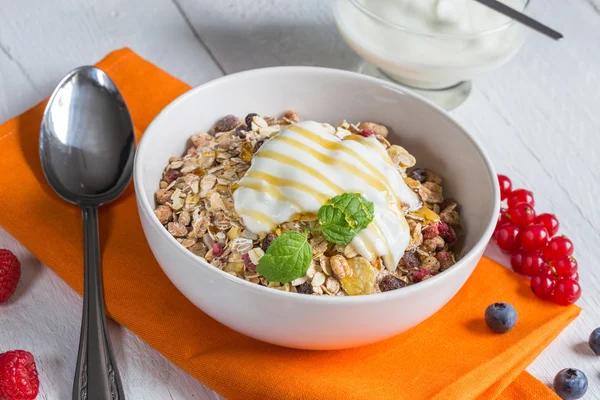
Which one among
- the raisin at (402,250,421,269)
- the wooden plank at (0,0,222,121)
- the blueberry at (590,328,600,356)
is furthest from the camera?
the wooden plank at (0,0,222,121)

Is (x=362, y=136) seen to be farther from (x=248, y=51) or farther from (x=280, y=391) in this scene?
(x=248, y=51)

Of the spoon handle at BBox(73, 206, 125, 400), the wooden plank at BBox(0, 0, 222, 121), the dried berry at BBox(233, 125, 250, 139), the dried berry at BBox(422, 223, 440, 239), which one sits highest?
the dried berry at BBox(422, 223, 440, 239)

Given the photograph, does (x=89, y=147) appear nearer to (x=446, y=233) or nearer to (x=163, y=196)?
(x=163, y=196)

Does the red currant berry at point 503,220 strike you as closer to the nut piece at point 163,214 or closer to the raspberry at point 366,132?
the raspberry at point 366,132

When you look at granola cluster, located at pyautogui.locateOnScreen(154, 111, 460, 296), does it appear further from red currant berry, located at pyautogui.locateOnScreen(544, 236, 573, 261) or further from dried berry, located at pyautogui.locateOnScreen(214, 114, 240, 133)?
red currant berry, located at pyautogui.locateOnScreen(544, 236, 573, 261)

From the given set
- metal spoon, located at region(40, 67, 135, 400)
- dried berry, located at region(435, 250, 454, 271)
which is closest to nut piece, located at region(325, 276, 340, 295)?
dried berry, located at region(435, 250, 454, 271)

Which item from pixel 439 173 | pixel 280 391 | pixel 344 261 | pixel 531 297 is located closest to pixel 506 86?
pixel 439 173
